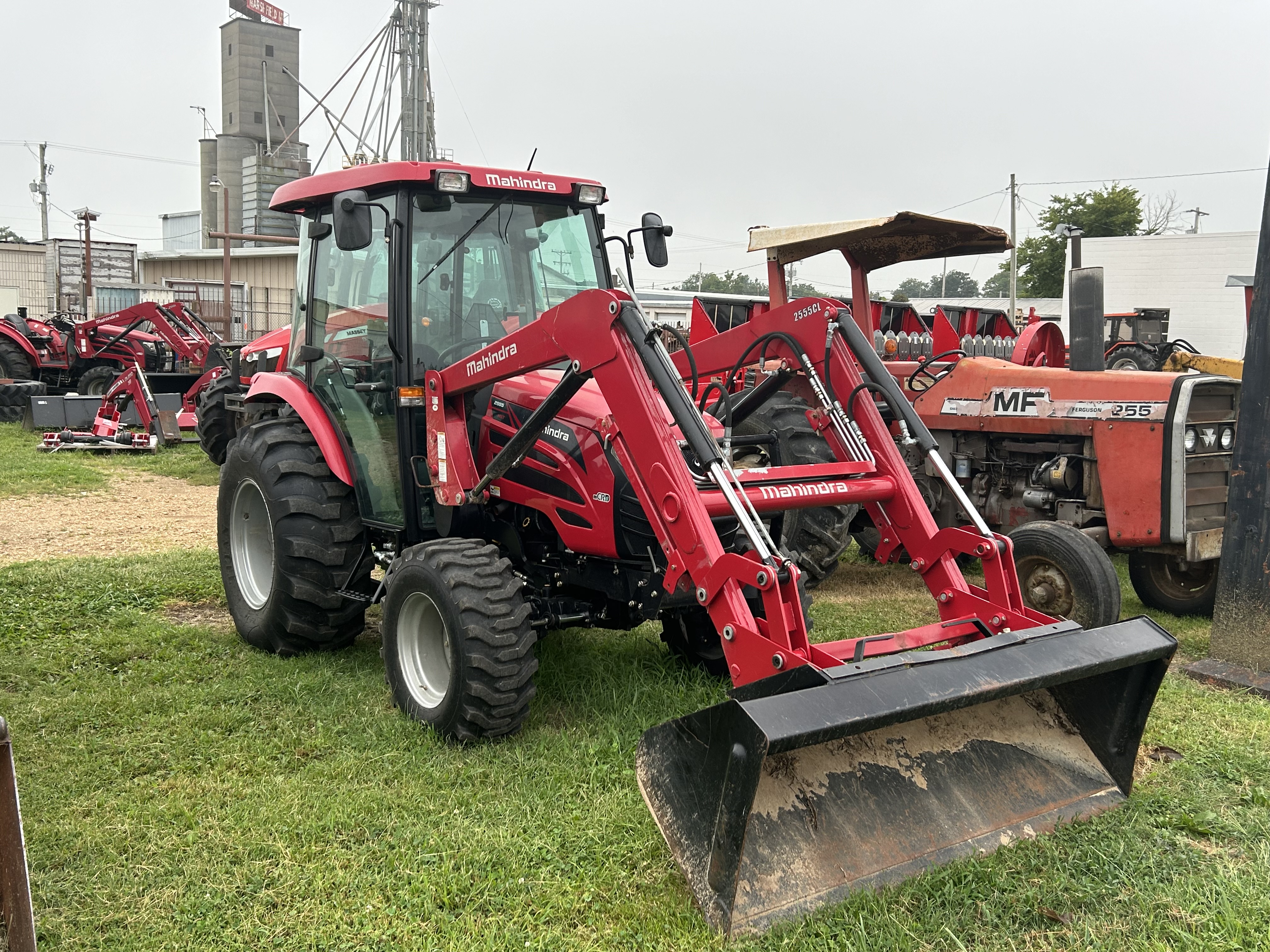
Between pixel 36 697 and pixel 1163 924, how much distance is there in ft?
14.6

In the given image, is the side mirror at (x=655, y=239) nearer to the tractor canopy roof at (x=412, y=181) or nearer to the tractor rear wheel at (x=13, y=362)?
the tractor canopy roof at (x=412, y=181)

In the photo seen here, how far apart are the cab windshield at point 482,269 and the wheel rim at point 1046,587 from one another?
2854 millimetres

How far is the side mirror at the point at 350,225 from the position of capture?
406cm

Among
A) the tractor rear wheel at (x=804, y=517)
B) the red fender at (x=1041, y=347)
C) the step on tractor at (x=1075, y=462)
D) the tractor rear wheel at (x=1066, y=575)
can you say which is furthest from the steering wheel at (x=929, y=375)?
the tractor rear wheel at (x=1066, y=575)

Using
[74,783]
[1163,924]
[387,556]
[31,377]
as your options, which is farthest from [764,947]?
[31,377]

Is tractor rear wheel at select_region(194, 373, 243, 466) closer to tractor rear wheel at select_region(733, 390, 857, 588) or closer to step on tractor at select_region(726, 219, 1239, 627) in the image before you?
step on tractor at select_region(726, 219, 1239, 627)

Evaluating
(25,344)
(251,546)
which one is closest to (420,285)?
(251,546)

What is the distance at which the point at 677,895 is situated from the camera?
3.05 metres

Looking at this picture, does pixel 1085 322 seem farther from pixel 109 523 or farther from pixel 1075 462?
pixel 109 523

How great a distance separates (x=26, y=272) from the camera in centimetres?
4366

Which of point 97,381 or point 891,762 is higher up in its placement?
point 97,381

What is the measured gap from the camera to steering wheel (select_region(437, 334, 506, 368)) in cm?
466

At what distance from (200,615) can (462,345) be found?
8.65 ft

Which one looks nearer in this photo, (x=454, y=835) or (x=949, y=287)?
(x=454, y=835)
